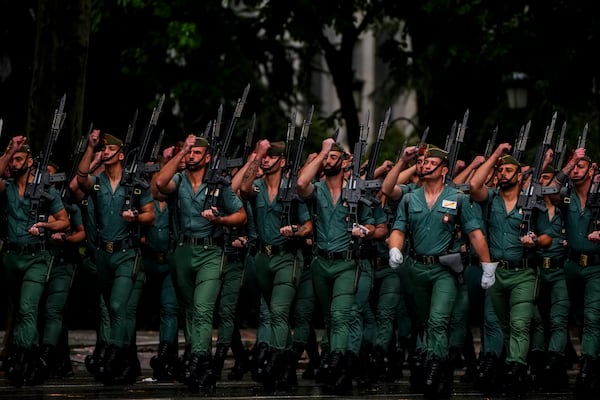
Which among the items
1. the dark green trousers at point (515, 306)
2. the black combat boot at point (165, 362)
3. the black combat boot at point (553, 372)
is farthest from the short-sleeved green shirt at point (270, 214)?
the black combat boot at point (553, 372)

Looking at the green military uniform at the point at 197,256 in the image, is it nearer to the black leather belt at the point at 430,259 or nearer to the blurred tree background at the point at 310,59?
the black leather belt at the point at 430,259

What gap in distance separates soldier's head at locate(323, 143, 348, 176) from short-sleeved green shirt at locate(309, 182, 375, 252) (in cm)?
16

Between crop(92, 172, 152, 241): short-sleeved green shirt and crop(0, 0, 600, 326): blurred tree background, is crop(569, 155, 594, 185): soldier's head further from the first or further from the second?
crop(0, 0, 600, 326): blurred tree background

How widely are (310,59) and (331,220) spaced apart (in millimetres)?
17297

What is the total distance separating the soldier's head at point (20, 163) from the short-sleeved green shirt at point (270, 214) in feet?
7.18

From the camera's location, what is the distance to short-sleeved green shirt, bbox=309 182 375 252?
19312 mm

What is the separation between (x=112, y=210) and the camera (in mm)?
20219

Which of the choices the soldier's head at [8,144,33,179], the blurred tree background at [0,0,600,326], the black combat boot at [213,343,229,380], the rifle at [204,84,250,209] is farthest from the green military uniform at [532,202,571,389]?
the blurred tree background at [0,0,600,326]

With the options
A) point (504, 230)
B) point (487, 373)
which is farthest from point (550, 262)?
point (487, 373)

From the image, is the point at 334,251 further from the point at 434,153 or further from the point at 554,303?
the point at 554,303

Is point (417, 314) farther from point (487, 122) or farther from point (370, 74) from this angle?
point (370, 74)

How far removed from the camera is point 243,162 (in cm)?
2070

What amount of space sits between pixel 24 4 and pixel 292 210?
14653mm

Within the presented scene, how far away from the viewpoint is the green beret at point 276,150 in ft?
66.0
